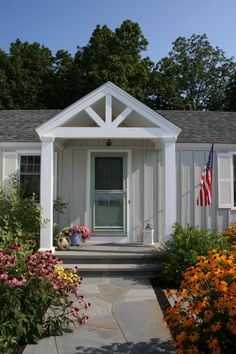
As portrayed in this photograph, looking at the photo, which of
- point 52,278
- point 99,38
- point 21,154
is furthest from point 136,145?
point 99,38

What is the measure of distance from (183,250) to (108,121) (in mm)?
3023

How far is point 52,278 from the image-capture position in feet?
14.3

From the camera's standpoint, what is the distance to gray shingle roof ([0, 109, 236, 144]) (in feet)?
31.3

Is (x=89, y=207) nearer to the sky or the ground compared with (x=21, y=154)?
nearer to the ground

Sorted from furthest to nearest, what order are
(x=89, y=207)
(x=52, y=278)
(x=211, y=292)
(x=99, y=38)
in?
(x=99, y=38), (x=89, y=207), (x=52, y=278), (x=211, y=292)

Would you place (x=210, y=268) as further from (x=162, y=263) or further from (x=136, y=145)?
(x=136, y=145)

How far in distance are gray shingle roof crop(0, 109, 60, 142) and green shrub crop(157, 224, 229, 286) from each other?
4.45m

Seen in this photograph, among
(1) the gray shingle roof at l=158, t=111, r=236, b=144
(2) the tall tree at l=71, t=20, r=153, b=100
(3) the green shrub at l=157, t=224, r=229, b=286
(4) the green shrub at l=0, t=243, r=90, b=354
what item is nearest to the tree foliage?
(2) the tall tree at l=71, t=20, r=153, b=100

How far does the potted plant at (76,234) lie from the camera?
8664 mm

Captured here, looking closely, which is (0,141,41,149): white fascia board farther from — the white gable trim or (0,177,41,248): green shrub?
the white gable trim

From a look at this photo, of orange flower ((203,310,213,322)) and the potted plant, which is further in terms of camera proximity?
the potted plant

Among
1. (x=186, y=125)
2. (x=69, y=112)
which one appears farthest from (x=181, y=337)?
(x=186, y=125)

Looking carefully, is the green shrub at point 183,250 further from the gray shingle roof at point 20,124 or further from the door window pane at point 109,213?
the gray shingle roof at point 20,124

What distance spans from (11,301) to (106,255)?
388 cm
